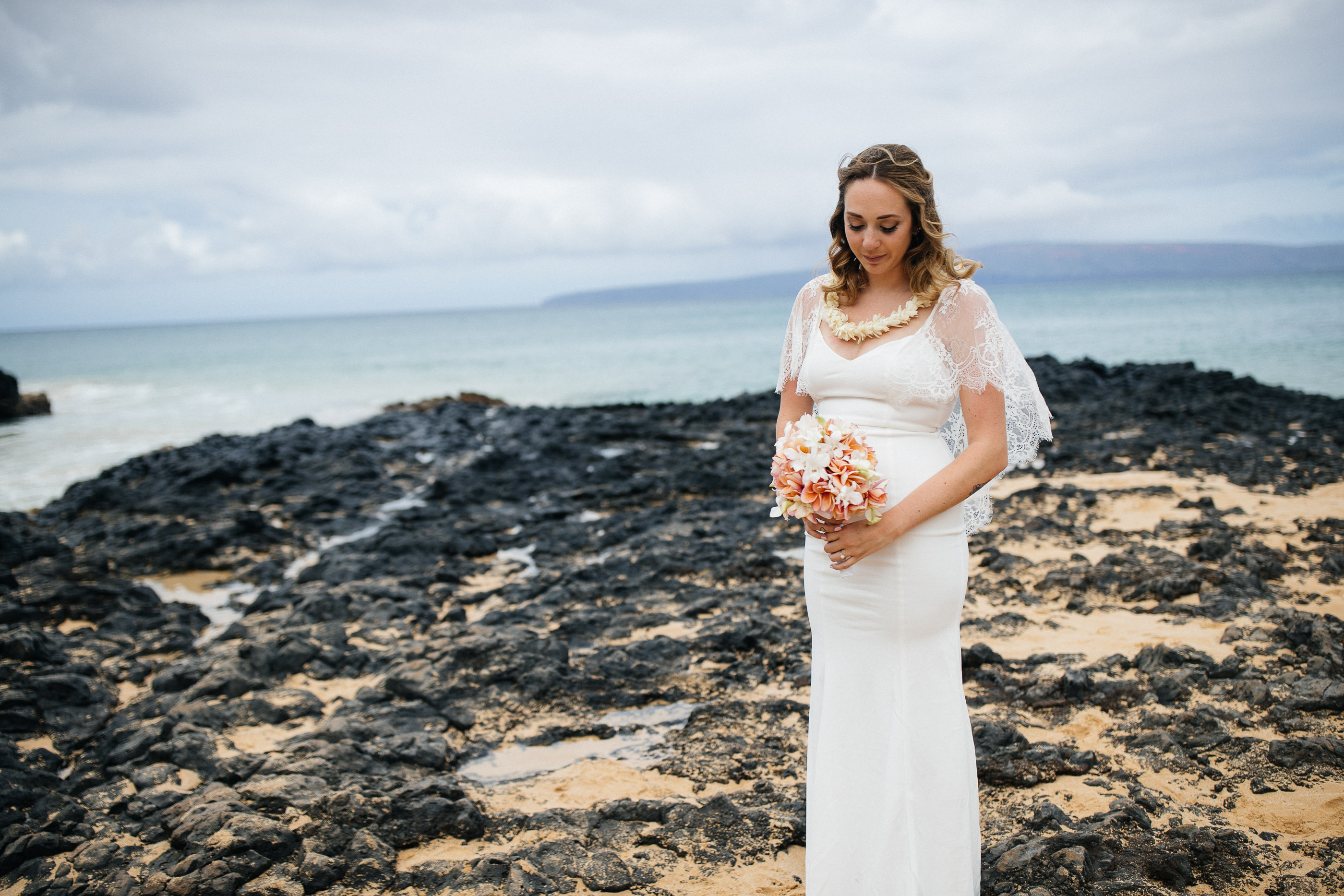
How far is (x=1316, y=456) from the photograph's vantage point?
36.2 feet

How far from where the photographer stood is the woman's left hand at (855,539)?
9.55 feet

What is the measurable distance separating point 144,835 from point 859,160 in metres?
4.60

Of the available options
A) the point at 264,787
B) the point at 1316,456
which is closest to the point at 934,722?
the point at 264,787

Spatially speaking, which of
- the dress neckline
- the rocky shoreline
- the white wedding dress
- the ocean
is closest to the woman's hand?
the white wedding dress

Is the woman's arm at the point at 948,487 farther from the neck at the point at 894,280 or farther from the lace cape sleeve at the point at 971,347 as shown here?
the neck at the point at 894,280

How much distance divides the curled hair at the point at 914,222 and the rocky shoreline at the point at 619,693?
249cm

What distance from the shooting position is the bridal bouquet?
2.78 m

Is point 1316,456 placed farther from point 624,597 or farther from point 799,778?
point 799,778

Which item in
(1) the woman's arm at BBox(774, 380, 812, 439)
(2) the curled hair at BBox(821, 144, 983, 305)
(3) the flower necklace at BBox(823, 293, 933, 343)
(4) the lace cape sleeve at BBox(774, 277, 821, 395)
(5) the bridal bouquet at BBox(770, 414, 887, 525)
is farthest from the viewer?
(1) the woman's arm at BBox(774, 380, 812, 439)

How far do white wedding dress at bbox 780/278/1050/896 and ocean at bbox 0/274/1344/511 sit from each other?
18.4 meters

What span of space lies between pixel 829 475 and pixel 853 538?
0.28m

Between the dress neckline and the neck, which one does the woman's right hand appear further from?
the neck

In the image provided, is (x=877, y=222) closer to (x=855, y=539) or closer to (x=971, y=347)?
(x=971, y=347)

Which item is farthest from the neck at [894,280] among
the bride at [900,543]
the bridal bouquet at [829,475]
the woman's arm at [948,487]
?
the bridal bouquet at [829,475]
